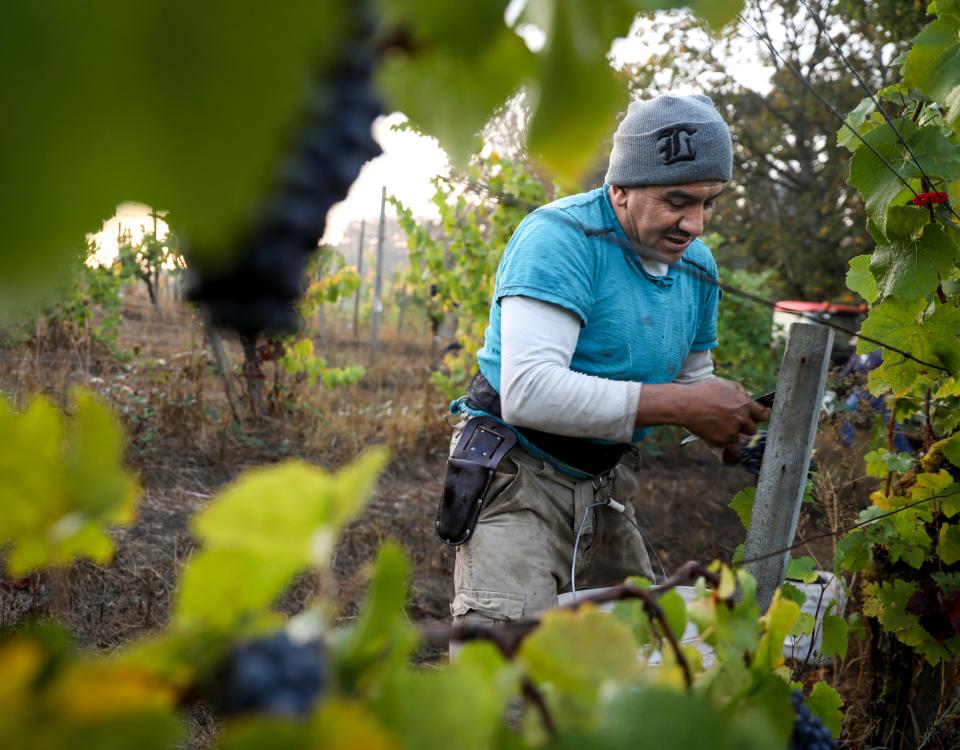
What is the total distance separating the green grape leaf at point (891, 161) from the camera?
185cm

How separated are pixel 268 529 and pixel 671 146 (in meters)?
2.01

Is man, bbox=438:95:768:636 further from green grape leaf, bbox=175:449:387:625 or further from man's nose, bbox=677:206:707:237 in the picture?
green grape leaf, bbox=175:449:387:625

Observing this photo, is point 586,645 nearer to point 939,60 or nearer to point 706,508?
point 939,60

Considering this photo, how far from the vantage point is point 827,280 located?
12.4 metres

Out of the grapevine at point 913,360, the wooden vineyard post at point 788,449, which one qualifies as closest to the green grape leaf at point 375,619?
the wooden vineyard post at point 788,449

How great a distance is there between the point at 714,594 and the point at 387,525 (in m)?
4.28

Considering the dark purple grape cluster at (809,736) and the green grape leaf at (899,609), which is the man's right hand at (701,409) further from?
the dark purple grape cluster at (809,736)

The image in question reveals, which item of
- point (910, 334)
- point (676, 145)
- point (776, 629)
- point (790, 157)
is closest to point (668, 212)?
→ point (676, 145)

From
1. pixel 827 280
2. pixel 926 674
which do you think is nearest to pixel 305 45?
pixel 926 674

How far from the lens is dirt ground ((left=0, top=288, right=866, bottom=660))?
11.7 feet

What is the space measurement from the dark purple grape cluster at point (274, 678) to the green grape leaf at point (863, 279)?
7.07 feet

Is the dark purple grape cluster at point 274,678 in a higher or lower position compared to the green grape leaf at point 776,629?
higher

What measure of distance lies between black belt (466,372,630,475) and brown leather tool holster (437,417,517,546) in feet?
0.16

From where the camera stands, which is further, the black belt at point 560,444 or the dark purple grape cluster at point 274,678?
the black belt at point 560,444
